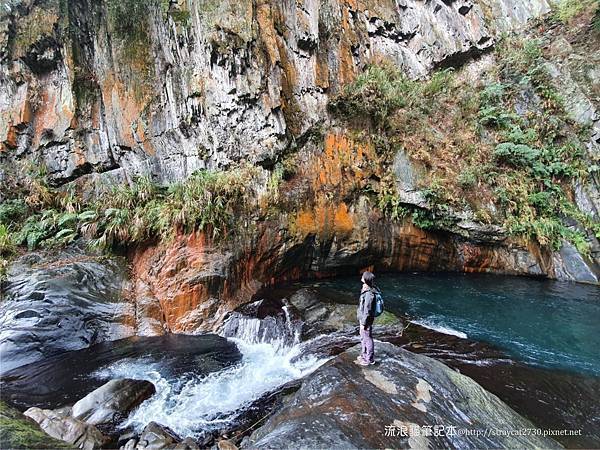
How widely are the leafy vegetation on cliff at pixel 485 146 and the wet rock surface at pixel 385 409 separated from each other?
796 cm

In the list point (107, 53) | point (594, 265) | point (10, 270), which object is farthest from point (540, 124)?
point (10, 270)

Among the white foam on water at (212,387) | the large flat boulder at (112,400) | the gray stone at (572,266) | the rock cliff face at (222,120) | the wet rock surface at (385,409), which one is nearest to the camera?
the wet rock surface at (385,409)

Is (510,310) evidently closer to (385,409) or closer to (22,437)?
(385,409)

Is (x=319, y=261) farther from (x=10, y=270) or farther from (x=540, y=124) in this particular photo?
(x=540, y=124)

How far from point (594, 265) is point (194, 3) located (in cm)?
1593

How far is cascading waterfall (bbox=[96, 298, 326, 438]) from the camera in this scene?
4.91 metres

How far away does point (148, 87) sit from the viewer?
36.8 feet

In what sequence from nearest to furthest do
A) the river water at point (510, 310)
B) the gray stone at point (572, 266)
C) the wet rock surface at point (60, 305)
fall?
the wet rock surface at point (60, 305)
the river water at point (510, 310)
the gray stone at point (572, 266)

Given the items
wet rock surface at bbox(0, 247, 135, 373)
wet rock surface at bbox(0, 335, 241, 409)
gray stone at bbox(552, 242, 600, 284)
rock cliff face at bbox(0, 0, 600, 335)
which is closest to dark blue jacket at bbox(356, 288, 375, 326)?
wet rock surface at bbox(0, 335, 241, 409)

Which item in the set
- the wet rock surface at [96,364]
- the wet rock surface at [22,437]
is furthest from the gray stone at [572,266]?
the wet rock surface at [22,437]

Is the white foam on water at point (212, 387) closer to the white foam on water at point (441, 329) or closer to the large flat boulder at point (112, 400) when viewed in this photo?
the large flat boulder at point (112, 400)

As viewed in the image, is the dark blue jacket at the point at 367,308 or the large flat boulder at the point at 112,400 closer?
the dark blue jacket at the point at 367,308

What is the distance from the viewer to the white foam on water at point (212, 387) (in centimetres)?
489

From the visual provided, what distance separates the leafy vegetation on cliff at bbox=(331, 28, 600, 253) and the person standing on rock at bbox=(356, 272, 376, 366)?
296 inches
